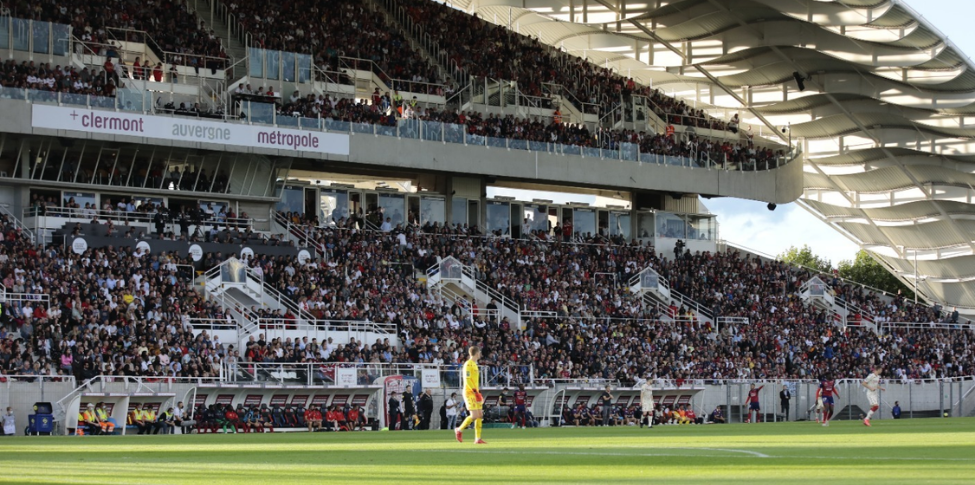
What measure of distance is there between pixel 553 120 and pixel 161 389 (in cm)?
3242

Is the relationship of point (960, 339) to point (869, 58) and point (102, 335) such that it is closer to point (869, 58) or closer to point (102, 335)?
point (869, 58)

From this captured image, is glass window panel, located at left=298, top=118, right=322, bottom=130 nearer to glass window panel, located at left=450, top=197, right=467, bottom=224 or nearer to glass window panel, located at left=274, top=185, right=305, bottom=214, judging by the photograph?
→ glass window panel, located at left=274, top=185, right=305, bottom=214

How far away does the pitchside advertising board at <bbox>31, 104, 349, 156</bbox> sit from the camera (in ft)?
152

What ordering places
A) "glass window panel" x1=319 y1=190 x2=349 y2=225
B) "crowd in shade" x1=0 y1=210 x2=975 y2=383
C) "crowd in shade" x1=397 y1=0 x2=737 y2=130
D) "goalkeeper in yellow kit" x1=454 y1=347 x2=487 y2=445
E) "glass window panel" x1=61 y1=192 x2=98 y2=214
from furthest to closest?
"crowd in shade" x1=397 y1=0 x2=737 y2=130, "glass window panel" x1=319 y1=190 x2=349 y2=225, "glass window panel" x1=61 y1=192 x2=98 y2=214, "crowd in shade" x1=0 y1=210 x2=975 y2=383, "goalkeeper in yellow kit" x1=454 y1=347 x2=487 y2=445

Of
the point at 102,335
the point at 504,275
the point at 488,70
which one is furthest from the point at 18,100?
the point at 488,70

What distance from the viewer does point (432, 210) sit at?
5916 centimetres

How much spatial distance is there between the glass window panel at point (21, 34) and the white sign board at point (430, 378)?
21103mm

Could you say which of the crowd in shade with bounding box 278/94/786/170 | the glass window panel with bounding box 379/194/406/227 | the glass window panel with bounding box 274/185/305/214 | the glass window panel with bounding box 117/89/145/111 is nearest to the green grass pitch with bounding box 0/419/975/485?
the glass window panel with bounding box 117/89/145/111

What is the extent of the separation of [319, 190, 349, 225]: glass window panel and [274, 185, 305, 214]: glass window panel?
1.04m

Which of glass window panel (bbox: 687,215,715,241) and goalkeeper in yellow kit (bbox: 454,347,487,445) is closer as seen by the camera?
goalkeeper in yellow kit (bbox: 454,347,487,445)

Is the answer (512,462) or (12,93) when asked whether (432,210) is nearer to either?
(12,93)

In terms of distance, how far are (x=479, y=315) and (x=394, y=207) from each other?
10476mm

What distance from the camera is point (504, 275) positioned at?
53.3 meters

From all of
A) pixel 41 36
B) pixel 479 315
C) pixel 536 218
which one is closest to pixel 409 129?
pixel 479 315
